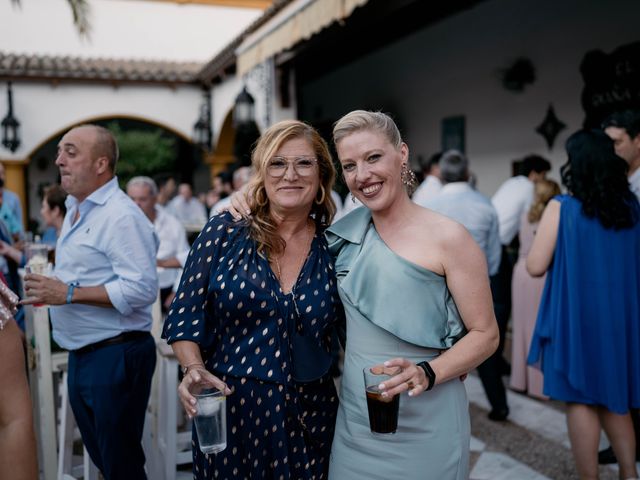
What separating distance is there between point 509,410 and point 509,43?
402cm

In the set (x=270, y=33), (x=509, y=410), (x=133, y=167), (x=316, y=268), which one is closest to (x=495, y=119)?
(x=270, y=33)

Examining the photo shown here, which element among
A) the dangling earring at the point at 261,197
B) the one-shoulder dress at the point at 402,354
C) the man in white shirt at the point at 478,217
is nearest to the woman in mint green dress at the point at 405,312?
the one-shoulder dress at the point at 402,354

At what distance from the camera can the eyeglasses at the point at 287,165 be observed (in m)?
1.89

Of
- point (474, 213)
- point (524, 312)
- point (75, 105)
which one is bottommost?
point (524, 312)

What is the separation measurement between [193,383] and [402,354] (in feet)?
1.96

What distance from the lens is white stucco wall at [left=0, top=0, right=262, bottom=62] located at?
1338 cm

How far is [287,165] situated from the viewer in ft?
6.21

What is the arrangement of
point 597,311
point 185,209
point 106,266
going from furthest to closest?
1. point 185,209
2. point 597,311
3. point 106,266

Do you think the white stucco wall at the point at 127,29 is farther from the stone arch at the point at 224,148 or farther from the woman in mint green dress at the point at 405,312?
the woman in mint green dress at the point at 405,312

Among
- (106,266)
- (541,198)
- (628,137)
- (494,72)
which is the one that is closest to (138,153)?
(494,72)

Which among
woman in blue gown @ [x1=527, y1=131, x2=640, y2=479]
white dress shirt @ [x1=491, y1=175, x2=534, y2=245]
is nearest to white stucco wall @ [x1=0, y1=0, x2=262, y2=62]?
white dress shirt @ [x1=491, y1=175, x2=534, y2=245]

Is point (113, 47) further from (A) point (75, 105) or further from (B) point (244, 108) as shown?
(B) point (244, 108)

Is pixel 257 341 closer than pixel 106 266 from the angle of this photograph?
Yes

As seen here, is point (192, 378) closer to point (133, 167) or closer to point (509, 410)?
point (509, 410)
